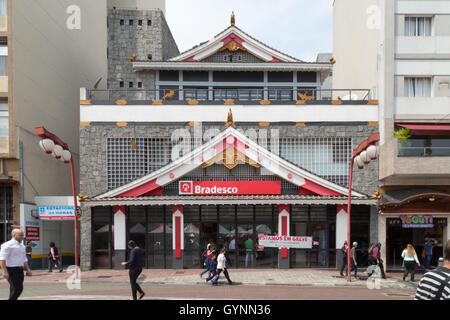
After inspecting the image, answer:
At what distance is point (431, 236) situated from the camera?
68.5ft

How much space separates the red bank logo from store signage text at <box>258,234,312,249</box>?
14.1 feet

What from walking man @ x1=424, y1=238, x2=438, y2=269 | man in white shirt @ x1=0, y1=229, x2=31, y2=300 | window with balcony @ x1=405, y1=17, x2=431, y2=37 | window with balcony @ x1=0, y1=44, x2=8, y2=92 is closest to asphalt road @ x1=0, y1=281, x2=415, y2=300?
man in white shirt @ x1=0, y1=229, x2=31, y2=300

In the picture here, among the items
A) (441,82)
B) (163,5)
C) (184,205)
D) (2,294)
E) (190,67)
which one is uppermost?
(163,5)

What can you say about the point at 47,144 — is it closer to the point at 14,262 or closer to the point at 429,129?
the point at 14,262

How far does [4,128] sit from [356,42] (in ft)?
70.6

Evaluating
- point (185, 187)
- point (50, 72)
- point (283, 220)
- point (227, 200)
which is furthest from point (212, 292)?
point (50, 72)

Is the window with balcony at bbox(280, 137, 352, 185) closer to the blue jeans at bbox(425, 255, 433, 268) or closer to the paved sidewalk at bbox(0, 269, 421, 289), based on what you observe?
the paved sidewalk at bbox(0, 269, 421, 289)

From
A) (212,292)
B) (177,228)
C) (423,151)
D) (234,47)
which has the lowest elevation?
(212,292)

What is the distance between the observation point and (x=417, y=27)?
21.4 meters

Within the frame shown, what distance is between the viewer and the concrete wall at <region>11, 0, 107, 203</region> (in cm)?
2189
